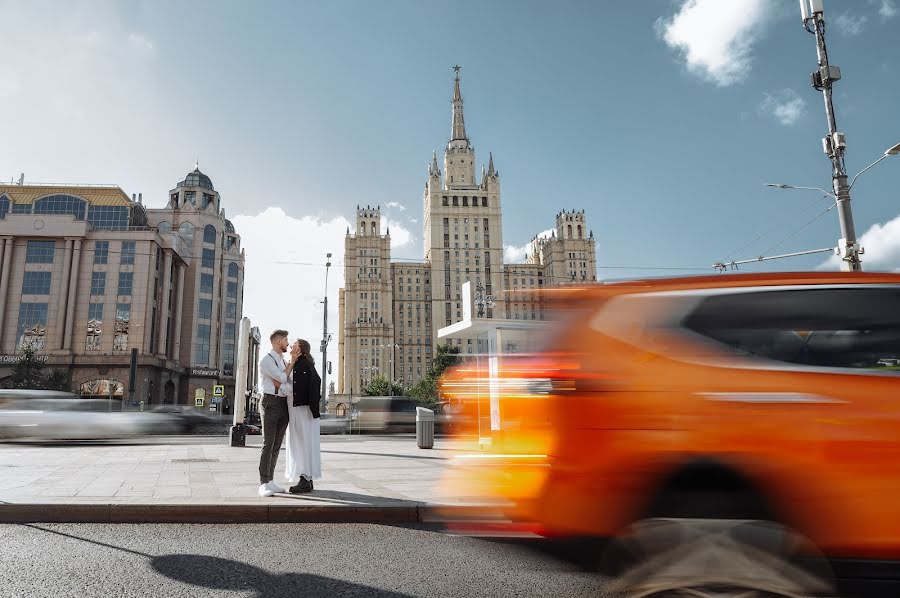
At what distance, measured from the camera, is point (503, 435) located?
3.72 m

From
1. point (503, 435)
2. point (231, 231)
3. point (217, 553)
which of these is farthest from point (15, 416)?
point (231, 231)

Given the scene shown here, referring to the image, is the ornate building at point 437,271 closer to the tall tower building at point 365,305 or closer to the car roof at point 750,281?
the tall tower building at point 365,305

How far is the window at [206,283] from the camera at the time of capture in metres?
73.5

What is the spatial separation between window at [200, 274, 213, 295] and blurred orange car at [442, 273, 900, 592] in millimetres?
76246

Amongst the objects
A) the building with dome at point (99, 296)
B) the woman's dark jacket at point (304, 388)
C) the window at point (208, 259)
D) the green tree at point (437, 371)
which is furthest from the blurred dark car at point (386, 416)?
the window at point (208, 259)

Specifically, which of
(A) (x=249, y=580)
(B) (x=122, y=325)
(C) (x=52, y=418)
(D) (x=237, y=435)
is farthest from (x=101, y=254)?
(A) (x=249, y=580)

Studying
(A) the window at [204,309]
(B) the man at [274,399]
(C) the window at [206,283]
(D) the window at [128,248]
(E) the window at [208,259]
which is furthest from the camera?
(E) the window at [208,259]

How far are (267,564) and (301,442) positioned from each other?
2858mm

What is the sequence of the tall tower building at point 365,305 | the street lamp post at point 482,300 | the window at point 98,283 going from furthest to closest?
the tall tower building at point 365,305 → the window at point 98,283 → the street lamp post at point 482,300

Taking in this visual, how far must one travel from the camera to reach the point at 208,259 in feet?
247

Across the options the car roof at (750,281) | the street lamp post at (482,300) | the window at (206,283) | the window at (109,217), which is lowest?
the car roof at (750,281)

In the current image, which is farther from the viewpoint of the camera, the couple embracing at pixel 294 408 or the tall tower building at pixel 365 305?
the tall tower building at pixel 365 305

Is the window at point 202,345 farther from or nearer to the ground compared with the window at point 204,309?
nearer to the ground

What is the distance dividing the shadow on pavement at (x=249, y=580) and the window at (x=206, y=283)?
244 feet
